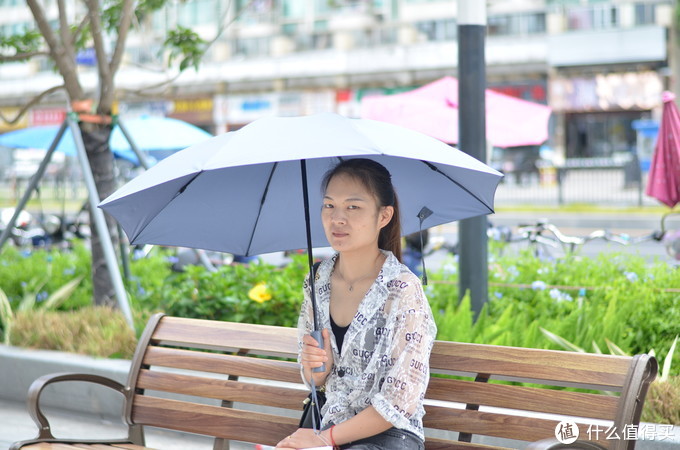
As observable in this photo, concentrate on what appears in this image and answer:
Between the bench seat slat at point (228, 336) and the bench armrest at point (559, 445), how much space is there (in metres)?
1.30

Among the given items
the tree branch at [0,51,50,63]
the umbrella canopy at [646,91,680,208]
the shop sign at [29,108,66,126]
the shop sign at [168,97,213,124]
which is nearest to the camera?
the umbrella canopy at [646,91,680,208]

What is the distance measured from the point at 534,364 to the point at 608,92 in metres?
37.7

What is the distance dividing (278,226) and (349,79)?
40122 millimetres

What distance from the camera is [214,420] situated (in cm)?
392

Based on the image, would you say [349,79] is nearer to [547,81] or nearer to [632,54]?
[547,81]

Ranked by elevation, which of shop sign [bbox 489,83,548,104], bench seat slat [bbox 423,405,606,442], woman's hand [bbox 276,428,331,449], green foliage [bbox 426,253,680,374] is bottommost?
shop sign [bbox 489,83,548,104]

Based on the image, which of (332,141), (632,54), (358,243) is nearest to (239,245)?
(358,243)

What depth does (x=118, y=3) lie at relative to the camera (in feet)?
29.0

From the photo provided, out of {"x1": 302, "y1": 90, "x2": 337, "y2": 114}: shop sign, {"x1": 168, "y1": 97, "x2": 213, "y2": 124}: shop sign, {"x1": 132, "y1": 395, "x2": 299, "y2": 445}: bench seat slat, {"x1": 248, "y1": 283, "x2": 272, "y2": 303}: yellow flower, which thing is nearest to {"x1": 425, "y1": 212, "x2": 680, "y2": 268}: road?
{"x1": 248, "y1": 283, "x2": 272, "y2": 303}: yellow flower

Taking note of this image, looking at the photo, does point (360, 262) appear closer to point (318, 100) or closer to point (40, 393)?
point (40, 393)

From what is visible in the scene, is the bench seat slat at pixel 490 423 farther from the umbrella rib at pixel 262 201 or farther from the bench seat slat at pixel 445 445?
the umbrella rib at pixel 262 201

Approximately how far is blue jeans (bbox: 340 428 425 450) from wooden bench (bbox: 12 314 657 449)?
366 mm

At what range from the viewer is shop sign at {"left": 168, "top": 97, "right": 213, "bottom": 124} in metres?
47.5

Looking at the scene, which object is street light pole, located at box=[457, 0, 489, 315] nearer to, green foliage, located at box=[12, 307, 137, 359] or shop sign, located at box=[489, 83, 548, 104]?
green foliage, located at box=[12, 307, 137, 359]
